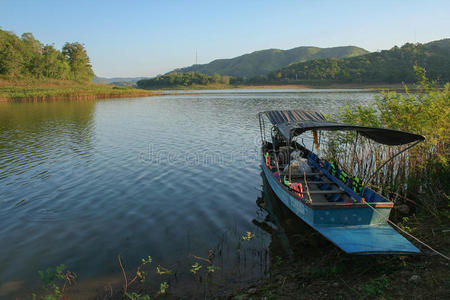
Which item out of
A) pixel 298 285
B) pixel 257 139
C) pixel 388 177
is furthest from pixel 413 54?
pixel 298 285

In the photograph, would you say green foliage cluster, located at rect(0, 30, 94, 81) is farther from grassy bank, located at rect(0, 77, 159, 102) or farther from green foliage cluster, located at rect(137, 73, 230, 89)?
green foliage cluster, located at rect(137, 73, 230, 89)

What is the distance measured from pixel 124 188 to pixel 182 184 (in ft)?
8.83

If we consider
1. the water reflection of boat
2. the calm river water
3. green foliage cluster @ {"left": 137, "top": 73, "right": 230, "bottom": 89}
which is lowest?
the calm river water

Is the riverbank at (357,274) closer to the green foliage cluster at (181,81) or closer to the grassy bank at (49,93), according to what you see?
the grassy bank at (49,93)

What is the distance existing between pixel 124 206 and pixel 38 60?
372ft

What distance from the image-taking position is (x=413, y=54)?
384 ft

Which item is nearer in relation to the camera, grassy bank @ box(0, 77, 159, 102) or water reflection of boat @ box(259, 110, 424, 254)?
water reflection of boat @ box(259, 110, 424, 254)

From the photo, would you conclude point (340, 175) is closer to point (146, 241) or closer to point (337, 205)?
point (337, 205)

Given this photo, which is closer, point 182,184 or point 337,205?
point 337,205

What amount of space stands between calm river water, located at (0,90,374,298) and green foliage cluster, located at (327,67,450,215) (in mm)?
5512

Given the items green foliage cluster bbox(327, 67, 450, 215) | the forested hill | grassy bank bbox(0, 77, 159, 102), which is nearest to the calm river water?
green foliage cluster bbox(327, 67, 450, 215)

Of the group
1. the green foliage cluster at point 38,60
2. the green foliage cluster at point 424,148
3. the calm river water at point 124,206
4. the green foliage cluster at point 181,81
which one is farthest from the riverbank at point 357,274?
the green foliage cluster at point 181,81

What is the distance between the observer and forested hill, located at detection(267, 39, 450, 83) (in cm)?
9975

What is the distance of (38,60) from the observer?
9819 cm
